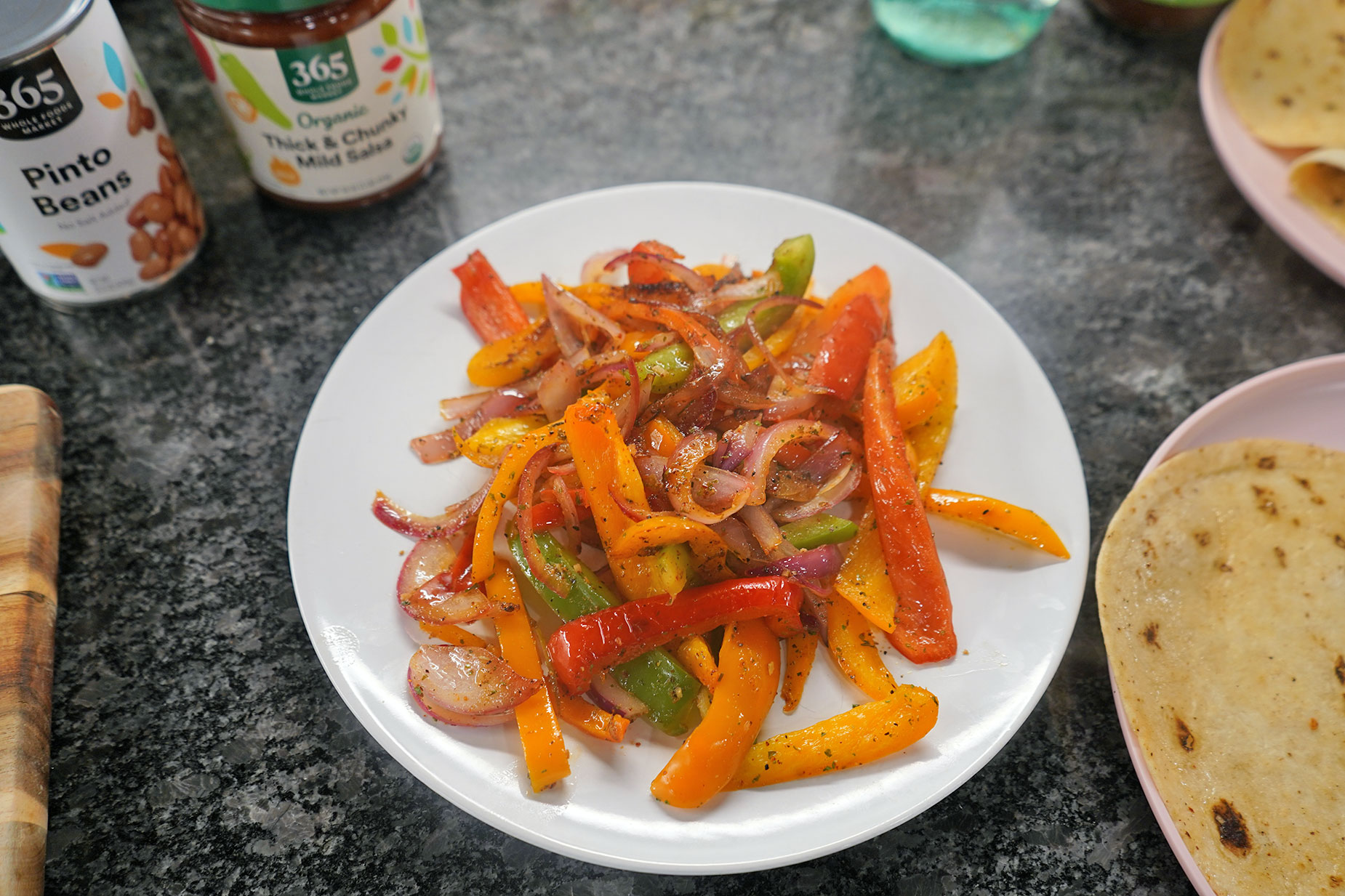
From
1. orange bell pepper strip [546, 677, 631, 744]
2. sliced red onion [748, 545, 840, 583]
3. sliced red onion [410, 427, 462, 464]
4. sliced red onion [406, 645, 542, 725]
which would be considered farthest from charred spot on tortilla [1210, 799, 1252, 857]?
sliced red onion [410, 427, 462, 464]

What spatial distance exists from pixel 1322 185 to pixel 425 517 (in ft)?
7.52

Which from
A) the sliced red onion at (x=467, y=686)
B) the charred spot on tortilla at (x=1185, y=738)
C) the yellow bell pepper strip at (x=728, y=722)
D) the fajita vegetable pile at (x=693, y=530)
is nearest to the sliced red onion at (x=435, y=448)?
the fajita vegetable pile at (x=693, y=530)

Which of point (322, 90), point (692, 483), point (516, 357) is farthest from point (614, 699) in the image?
point (322, 90)

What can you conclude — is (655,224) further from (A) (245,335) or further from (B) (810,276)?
(A) (245,335)

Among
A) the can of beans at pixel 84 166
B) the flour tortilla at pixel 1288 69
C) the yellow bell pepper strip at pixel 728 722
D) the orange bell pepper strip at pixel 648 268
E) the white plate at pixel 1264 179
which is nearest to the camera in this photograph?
the yellow bell pepper strip at pixel 728 722

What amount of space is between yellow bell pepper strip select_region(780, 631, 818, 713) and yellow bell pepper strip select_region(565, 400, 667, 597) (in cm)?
26

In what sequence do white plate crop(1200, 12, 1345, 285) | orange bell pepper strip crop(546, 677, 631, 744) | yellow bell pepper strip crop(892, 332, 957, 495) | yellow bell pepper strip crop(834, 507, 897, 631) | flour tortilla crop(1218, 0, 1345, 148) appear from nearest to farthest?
orange bell pepper strip crop(546, 677, 631, 744) < yellow bell pepper strip crop(834, 507, 897, 631) < yellow bell pepper strip crop(892, 332, 957, 495) < white plate crop(1200, 12, 1345, 285) < flour tortilla crop(1218, 0, 1345, 148)

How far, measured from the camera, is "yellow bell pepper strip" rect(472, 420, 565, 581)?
154 cm

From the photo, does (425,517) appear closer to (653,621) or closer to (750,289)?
(653,621)

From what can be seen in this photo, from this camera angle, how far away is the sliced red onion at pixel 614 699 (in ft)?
4.77

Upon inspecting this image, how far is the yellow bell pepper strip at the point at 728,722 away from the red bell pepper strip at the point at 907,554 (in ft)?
0.78

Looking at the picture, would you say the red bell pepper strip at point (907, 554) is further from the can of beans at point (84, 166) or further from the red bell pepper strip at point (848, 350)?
the can of beans at point (84, 166)

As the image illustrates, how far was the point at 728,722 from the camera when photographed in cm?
137

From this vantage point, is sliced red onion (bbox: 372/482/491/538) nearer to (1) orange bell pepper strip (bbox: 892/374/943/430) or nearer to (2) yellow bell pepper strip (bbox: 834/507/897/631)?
(2) yellow bell pepper strip (bbox: 834/507/897/631)
